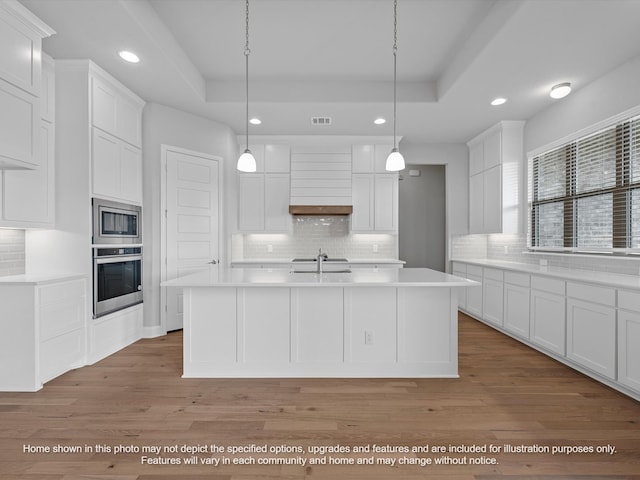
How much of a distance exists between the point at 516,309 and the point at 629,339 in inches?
54.5

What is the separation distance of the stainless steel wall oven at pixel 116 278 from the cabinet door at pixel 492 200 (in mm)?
4806

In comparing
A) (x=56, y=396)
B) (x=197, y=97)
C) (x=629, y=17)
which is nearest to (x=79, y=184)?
(x=197, y=97)

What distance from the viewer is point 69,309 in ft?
9.49

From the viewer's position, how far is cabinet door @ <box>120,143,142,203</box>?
142 inches

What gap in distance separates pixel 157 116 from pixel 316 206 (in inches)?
97.2

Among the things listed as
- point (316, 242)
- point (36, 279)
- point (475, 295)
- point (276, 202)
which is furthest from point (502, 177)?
point (36, 279)

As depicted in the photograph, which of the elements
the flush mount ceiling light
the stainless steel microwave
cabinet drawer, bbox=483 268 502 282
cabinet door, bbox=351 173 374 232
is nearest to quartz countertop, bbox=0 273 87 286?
the stainless steel microwave

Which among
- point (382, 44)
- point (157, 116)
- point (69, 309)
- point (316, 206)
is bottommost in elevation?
point (69, 309)

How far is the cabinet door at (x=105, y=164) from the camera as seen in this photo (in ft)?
10.5

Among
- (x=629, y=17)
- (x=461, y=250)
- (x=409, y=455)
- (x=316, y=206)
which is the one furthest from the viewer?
(x=461, y=250)

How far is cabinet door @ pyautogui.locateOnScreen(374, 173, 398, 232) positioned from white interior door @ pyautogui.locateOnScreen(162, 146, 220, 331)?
245 cm

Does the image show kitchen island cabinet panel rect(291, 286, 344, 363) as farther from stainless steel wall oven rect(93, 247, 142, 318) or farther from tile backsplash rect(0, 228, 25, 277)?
tile backsplash rect(0, 228, 25, 277)

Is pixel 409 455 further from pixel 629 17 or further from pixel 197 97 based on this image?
pixel 197 97

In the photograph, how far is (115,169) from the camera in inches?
137
